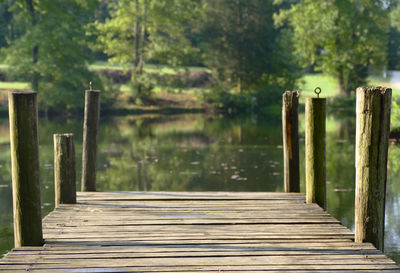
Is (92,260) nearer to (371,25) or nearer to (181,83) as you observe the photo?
(181,83)

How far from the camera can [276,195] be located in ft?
28.7

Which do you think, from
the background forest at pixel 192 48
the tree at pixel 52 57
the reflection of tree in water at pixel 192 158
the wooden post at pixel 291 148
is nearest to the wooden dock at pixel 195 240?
the wooden post at pixel 291 148

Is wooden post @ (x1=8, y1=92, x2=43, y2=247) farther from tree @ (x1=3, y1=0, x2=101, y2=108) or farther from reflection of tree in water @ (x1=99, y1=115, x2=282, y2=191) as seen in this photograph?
tree @ (x1=3, y1=0, x2=101, y2=108)

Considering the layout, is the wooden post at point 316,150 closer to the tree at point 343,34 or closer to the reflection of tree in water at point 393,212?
the reflection of tree in water at point 393,212

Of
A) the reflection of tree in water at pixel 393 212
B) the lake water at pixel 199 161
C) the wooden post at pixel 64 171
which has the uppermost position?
the wooden post at pixel 64 171

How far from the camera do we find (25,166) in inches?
235

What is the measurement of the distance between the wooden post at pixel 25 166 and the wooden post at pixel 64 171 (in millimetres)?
2028

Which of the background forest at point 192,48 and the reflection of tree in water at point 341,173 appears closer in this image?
the reflection of tree in water at point 341,173

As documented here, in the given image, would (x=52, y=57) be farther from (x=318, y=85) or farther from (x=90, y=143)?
(x=318, y=85)

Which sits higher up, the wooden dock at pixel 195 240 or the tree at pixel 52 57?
the tree at pixel 52 57

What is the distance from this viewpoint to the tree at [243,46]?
1634 inches

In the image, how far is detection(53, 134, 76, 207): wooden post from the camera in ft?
26.8

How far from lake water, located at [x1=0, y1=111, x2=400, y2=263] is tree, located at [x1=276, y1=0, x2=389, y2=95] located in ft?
34.5

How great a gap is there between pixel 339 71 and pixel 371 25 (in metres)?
3.67
